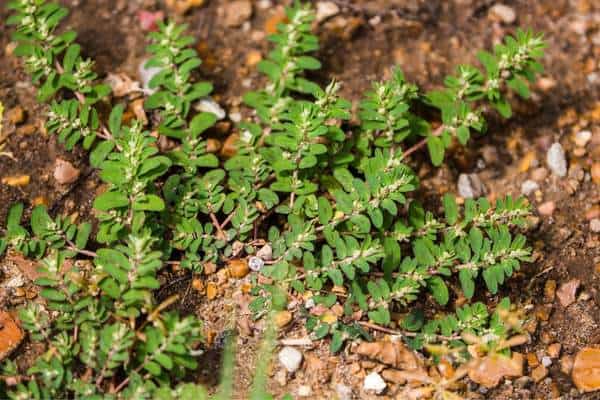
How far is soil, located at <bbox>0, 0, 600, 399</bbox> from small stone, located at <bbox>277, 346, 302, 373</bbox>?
0.05 metres

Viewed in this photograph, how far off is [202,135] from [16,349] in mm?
1572

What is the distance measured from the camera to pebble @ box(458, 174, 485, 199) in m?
4.43

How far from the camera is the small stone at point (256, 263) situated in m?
3.89

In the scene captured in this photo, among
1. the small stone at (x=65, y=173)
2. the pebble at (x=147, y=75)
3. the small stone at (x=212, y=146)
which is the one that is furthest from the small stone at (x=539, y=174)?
the small stone at (x=65, y=173)

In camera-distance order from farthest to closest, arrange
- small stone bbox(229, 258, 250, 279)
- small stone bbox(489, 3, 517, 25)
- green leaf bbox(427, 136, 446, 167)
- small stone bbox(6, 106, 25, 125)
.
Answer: small stone bbox(489, 3, 517, 25), small stone bbox(6, 106, 25, 125), green leaf bbox(427, 136, 446, 167), small stone bbox(229, 258, 250, 279)

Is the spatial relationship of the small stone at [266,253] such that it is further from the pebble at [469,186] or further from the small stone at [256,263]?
the pebble at [469,186]

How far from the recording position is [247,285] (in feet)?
12.9

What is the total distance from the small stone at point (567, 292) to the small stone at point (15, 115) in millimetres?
3183

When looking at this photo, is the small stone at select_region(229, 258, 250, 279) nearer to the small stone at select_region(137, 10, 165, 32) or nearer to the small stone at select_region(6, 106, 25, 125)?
the small stone at select_region(6, 106, 25, 125)

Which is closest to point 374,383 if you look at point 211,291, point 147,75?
point 211,291

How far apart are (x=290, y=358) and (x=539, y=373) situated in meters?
1.28

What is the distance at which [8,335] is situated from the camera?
12.1 feet

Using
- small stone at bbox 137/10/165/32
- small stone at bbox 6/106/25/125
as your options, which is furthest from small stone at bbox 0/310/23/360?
small stone at bbox 137/10/165/32

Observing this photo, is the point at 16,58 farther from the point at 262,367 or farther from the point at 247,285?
the point at 262,367
